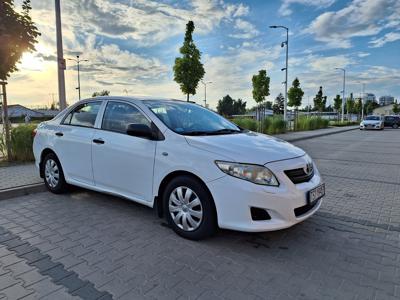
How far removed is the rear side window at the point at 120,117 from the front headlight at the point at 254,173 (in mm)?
1419

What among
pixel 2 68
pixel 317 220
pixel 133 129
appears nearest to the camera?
pixel 133 129

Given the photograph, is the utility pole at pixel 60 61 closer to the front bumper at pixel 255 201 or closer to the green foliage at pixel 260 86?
the front bumper at pixel 255 201

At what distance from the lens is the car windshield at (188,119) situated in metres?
4.04

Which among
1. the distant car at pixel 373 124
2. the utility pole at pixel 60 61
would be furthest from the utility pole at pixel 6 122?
the distant car at pixel 373 124

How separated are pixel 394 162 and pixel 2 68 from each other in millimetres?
11456

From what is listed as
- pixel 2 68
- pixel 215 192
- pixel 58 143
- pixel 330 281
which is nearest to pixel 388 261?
pixel 330 281

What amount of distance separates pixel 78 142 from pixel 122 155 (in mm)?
1089

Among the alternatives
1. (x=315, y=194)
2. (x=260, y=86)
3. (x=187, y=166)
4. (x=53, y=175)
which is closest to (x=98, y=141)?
(x=53, y=175)

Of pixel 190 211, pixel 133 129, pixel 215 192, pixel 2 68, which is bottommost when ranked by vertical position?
pixel 190 211

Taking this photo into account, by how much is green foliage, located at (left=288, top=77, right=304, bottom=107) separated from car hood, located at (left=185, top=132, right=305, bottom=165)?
30662 millimetres

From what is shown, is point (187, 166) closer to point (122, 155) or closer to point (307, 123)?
point (122, 155)

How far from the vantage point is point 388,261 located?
10.6 feet

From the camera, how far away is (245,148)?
348cm

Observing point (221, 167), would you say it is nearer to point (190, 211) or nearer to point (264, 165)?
point (264, 165)
